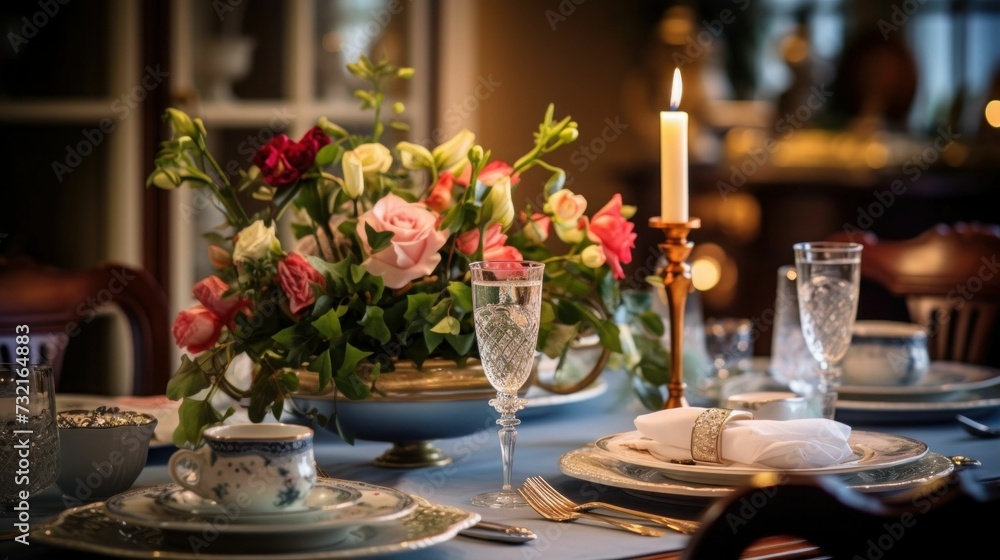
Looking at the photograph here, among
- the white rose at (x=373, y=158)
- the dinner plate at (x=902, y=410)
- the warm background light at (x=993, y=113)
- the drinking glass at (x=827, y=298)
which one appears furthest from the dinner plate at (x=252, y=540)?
the warm background light at (x=993, y=113)

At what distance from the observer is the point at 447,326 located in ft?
3.70

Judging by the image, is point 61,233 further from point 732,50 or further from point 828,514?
point 828,514

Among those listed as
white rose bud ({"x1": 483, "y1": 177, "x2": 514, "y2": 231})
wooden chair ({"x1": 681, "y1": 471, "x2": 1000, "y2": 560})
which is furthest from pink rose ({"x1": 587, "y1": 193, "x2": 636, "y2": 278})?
wooden chair ({"x1": 681, "y1": 471, "x2": 1000, "y2": 560})

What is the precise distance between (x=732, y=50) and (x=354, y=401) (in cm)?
341

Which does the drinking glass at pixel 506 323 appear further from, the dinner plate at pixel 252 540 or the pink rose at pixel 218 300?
the pink rose at pixel 218 300

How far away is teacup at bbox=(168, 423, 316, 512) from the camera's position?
2.83 feet

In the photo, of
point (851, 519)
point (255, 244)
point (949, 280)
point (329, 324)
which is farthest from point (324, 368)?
point (949, 280)

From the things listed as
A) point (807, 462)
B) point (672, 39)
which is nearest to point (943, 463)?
point (807, 462)

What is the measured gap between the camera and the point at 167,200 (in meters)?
3.19

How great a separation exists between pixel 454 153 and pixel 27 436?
506mm

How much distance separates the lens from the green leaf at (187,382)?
1152 millimetres

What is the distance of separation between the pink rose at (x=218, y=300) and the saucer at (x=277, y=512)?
0.88 ft

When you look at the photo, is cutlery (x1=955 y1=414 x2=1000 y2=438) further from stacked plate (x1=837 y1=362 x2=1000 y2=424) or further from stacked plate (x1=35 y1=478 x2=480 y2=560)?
stacked plate (x1=35 y1=478 x2=480 y2=560)

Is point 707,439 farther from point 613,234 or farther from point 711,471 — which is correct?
point 613,234
